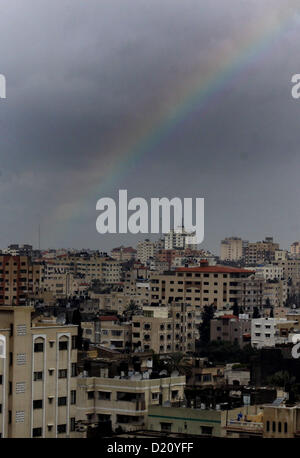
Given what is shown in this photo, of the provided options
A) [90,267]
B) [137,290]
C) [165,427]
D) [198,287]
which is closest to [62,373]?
[165,427]

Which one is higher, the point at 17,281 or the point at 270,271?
the point at 270,271

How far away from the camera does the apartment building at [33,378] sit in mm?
9109

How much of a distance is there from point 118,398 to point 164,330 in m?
12.4

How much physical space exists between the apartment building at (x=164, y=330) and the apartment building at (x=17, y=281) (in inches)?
358

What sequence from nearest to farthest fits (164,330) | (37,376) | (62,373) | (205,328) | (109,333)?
(37,376), (62,373), (109,333), (164,330), (205,328)

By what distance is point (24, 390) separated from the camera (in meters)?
9.21

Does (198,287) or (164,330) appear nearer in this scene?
(164,330)

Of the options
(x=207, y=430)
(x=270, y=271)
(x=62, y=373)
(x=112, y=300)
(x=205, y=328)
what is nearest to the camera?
(x=62, y=373)

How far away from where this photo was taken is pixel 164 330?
76.7ft

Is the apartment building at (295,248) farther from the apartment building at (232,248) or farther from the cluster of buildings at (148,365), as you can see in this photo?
the cluster of buildings at (148,365)

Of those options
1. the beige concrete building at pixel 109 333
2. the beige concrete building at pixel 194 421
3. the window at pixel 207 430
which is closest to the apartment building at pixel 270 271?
the beige concrete building at pixel 109 333

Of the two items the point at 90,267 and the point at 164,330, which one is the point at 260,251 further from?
the point at 164,330
